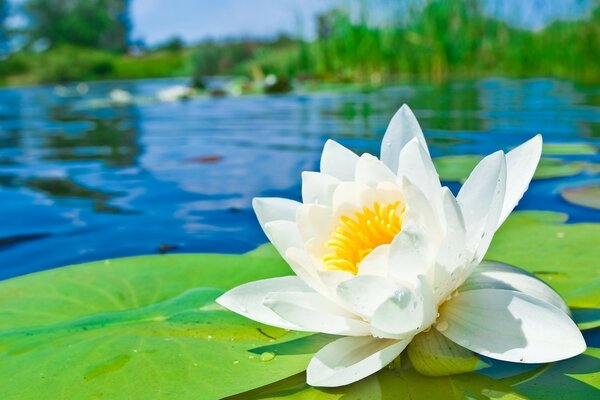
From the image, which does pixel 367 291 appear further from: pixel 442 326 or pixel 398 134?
pixel 398 134

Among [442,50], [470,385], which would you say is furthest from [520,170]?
[442,50]

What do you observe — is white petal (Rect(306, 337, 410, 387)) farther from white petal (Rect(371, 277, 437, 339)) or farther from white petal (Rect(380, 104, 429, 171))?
white petal (Rect(380, 104, 429, 171))

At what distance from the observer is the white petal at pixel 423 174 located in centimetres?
85

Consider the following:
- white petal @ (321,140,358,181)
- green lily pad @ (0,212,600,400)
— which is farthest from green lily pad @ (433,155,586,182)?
white petal @ (321,140,358,181)

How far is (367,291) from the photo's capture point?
0.75 m

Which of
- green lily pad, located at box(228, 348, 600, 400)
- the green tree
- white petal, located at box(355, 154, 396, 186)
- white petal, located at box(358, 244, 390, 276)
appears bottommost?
green lily pad, located at box(228, 348, 600, 400)

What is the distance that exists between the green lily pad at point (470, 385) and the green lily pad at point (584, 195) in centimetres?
104

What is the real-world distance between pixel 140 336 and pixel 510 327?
561 millimetres

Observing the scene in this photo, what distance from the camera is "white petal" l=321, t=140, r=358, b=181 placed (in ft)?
3.29

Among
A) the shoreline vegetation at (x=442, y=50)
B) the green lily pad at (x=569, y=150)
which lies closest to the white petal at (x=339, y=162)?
the green lily pad at (x=569, y=150)

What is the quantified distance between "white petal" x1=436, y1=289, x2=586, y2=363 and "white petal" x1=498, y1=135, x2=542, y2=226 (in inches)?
5.3

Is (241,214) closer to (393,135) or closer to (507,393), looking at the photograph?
(393,135)

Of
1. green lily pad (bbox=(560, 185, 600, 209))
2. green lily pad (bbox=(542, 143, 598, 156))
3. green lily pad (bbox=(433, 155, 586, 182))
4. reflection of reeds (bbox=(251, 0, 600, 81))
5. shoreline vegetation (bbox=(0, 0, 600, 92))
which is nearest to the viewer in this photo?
green lily pad (bbox=(560, 185, 600, 209))

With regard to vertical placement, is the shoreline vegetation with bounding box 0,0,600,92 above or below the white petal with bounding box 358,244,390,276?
above
